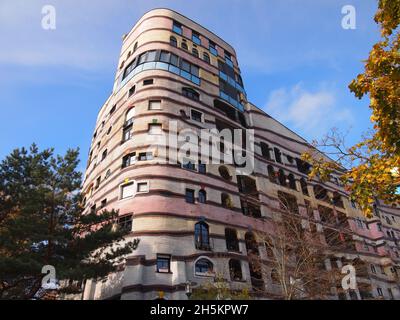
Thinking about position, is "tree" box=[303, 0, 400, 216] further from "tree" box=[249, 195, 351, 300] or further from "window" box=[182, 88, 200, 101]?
"window" box=[182, 88, 200, 101]

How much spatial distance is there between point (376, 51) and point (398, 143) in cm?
212

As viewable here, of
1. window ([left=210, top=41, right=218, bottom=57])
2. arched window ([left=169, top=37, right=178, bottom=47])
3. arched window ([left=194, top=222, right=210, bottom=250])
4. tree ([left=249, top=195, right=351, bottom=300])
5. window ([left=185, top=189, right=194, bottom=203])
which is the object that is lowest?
tree ([left=249, top=195, right=351, bottom=300])

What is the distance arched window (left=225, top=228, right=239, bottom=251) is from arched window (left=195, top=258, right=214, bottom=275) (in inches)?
86.9

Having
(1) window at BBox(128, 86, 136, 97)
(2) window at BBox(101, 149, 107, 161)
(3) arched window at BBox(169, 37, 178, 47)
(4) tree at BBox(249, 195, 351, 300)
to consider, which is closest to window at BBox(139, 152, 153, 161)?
(2) window at BBox(101, 149, 107, 161)

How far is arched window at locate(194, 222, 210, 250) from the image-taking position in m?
18.6

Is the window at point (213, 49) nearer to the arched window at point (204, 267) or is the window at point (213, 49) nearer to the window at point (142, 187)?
the window at point (142, 187)

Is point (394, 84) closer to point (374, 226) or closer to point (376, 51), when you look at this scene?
point (376, 51)

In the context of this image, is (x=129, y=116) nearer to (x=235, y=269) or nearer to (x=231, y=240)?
(x=231, y=240)

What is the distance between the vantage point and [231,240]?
67.8 feet

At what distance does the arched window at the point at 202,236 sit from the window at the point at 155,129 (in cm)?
703

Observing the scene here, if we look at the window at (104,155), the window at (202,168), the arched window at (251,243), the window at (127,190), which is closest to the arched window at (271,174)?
the arched window at (251,243)

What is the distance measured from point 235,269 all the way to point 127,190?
8417 mm

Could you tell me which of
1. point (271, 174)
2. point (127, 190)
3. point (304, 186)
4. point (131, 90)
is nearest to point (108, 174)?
point (127, 190)
